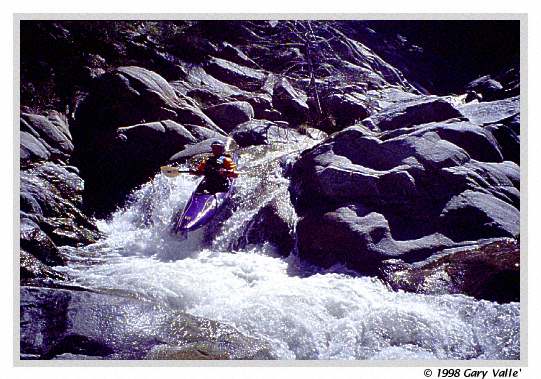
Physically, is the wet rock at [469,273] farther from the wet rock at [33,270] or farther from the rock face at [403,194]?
the wet rock at [33,270]

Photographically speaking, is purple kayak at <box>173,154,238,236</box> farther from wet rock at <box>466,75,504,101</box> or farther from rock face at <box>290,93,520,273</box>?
wet rock at <box>466,75,504,101</box>

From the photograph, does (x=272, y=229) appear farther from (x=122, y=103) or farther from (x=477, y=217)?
(x=122, y=103)

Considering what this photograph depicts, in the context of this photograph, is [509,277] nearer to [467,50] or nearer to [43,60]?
[467,50]

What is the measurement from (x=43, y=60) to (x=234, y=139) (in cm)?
253

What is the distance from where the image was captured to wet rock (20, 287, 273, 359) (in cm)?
318

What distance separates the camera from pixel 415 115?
5.42 metres

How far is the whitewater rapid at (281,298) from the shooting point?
3.41m

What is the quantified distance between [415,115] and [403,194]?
1457 millimetres

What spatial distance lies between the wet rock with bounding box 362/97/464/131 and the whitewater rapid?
68.0 inches

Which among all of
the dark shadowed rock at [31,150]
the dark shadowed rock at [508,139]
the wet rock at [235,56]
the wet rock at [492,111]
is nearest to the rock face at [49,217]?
the dark shadowed rock at [31,150]

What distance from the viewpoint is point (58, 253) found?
13.6 ft

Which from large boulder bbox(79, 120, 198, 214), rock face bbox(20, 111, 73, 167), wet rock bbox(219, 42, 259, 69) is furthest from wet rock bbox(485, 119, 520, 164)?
rock face bbox(20, 111, 73, 167)

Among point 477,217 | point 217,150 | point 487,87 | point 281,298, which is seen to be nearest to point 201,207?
point 217,150

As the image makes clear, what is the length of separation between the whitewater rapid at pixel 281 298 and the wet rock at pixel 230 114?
1765mm
